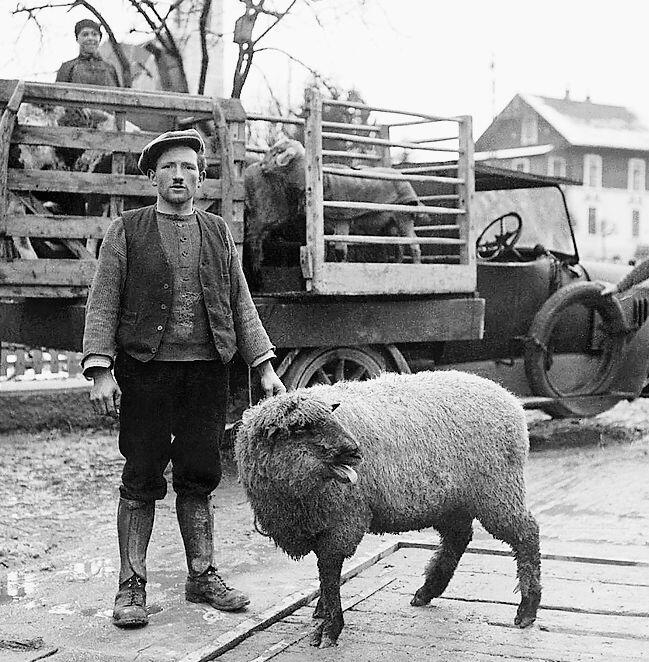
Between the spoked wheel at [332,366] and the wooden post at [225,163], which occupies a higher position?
the wooden post at [225,163]

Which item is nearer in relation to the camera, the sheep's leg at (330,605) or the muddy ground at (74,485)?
the sheep's leg at (330,605)

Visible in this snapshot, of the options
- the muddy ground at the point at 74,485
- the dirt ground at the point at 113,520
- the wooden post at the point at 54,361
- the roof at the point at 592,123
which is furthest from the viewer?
the roof at the point at 592,123

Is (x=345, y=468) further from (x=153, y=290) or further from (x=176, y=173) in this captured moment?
(x=176, y=173)

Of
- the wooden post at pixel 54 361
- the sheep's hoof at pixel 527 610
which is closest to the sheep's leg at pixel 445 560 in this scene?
the sheep's hoof at pixel 527 610

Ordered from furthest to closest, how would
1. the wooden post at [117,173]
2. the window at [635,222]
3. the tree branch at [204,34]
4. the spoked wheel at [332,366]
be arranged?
the window at [635,222] → the tree branch at [204,34] → the spoked wheel at [332,366] → the wooden post at [117,173]

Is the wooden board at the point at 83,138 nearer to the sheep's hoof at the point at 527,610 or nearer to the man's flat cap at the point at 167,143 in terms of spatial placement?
the man's flat cap at the point at 167,143

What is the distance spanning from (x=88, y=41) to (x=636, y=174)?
145 ft

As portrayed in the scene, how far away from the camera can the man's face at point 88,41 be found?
28.7ft

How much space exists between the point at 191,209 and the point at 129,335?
2.13ft

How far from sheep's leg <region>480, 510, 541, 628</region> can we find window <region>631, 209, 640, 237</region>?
4679 cm

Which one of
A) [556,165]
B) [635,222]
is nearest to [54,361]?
[556,165]

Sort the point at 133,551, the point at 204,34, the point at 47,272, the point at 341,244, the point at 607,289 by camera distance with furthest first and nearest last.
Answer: the point at 204,34 < the point at 607,289 < the point at 341,244 < the point at 47,272 < the point at 133,551

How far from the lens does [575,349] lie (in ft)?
34.1

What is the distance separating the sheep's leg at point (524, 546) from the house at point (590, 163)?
1667 inches
